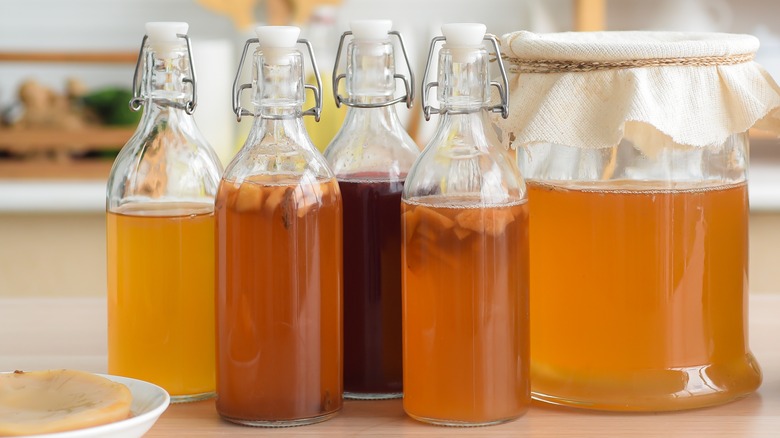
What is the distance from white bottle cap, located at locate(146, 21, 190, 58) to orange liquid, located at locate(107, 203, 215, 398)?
10 cm

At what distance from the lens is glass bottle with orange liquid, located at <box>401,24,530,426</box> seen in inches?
24.8

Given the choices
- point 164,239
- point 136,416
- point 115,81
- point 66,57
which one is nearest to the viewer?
point 136,416

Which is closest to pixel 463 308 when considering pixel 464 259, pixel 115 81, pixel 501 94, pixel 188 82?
pixel 464 259

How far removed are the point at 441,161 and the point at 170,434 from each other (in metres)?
0.22

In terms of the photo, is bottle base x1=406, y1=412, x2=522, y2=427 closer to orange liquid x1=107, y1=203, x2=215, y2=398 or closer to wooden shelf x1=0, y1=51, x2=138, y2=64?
orange liquid x1=107, y1=203, x2=215, y2=398

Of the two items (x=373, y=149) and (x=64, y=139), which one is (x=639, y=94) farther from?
(x=64, y=139)

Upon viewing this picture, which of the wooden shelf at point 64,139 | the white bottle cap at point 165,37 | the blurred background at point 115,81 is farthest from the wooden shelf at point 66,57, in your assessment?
the white bottle cap at point 165,37

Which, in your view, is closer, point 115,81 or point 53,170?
point 53,170

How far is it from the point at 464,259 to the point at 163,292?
0.20 m

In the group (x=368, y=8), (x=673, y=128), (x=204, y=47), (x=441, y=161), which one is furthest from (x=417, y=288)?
(x=368, y=8)

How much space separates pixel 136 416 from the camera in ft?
1.93

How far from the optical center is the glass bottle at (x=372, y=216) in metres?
0.70

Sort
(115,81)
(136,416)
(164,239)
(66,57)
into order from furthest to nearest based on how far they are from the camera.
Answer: (115,81) → (66,57) → (164,239) → (136,416)

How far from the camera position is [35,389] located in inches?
25.0
